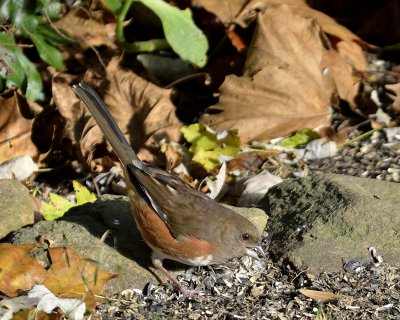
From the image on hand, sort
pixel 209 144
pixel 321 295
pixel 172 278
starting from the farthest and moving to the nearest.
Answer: pixel 209 144 → pixel 172 278 → pixel 321 295

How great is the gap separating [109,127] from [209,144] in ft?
3.44

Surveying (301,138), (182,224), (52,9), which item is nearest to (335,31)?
(301,138)

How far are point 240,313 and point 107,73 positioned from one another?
265 cm

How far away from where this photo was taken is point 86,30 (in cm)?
663

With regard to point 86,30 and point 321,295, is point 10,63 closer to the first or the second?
point 86,30

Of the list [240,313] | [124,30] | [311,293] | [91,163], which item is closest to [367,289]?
[311,293]

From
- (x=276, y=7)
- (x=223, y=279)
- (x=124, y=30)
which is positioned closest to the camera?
(x=223, y=279)

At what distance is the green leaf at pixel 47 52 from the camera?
241 inches

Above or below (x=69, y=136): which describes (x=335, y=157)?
below

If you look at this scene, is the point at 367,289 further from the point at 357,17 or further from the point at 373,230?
the point at 357,17

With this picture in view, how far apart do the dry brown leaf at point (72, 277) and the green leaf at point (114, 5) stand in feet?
7.41

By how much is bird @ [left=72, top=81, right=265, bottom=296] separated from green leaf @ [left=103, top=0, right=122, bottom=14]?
5.68ft

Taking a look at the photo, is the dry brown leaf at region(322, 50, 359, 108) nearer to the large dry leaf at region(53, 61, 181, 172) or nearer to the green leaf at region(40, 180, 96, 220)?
the large dry leaf at region(53, 61, 181, 172)

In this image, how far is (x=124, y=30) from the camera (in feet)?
22.5
